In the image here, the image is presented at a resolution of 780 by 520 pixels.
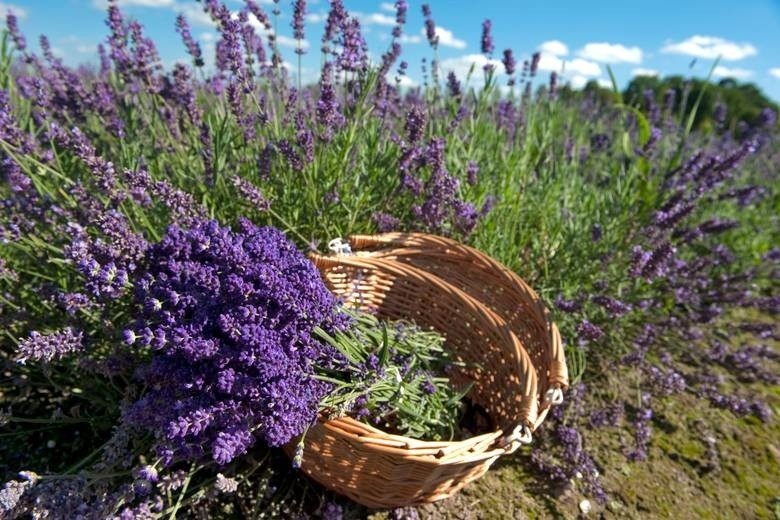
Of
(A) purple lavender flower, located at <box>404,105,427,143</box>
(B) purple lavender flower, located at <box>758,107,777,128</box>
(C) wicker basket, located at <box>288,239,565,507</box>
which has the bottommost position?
(C) wicker basket, located at <box>288,239,565,507</box>

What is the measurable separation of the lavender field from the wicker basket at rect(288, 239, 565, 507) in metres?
0.09

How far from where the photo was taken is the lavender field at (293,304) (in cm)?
115

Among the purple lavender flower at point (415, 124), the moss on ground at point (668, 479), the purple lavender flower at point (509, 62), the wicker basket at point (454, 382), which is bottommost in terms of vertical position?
the moss on ground at point (668, 479)

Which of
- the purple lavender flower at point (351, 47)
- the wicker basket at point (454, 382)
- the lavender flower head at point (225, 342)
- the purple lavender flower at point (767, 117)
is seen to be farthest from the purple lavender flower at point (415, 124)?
the purple lavender flower at point (767, 117)

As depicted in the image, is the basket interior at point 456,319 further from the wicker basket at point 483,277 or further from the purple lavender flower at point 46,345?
the purple lavender flower at point 46,345

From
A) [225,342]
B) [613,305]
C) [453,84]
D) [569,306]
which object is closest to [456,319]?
[569,306]

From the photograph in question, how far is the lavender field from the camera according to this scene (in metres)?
1.15

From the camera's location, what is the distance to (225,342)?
3.76ft

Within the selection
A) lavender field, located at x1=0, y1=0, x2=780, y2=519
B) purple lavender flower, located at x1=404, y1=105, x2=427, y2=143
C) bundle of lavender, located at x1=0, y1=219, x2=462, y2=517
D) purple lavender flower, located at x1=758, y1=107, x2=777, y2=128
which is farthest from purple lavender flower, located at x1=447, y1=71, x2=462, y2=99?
purple lavender flower, located at x1=758, y1=107, x2=777, y2=128

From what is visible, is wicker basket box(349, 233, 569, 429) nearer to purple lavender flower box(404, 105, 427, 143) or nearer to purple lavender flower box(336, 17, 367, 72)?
purple lavender flower box(404, 105, 427, 143)

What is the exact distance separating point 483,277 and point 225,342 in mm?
1012

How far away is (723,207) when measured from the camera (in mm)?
3729

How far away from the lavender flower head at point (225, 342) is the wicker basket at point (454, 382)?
6.8 inches

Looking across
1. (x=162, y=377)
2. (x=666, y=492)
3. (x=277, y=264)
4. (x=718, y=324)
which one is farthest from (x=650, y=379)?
(x=162, y=377)
